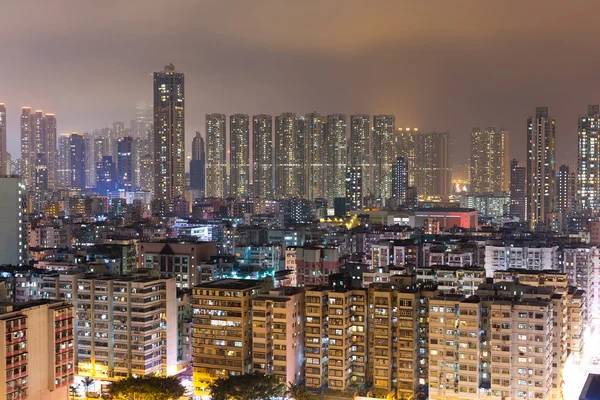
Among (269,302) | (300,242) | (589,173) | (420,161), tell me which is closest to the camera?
(269,302)

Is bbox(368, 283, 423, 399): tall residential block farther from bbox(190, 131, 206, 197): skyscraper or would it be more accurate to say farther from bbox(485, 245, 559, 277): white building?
bbox(190, 131, 206, 197): skyscraper

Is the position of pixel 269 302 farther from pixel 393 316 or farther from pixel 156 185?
pixel 156 185

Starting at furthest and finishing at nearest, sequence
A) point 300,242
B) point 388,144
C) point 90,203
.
Result: point 388,144
point 90,203
point 300,242

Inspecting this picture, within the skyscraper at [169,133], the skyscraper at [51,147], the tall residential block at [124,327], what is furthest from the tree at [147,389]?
the skyscraper at [51,147]

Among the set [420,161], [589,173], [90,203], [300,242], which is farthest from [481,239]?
[420,161]

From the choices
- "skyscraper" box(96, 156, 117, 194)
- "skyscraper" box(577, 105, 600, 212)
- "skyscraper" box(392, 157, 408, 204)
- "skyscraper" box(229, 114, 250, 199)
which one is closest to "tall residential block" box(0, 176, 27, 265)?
"skyscraper" box(577, 105, 600, 212)

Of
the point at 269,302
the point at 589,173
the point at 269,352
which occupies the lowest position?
the point at 269,352

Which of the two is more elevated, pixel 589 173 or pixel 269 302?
pixel 589 173

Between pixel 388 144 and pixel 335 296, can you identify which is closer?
pixel 335 296

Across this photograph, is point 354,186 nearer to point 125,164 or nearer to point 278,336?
point 125,164
